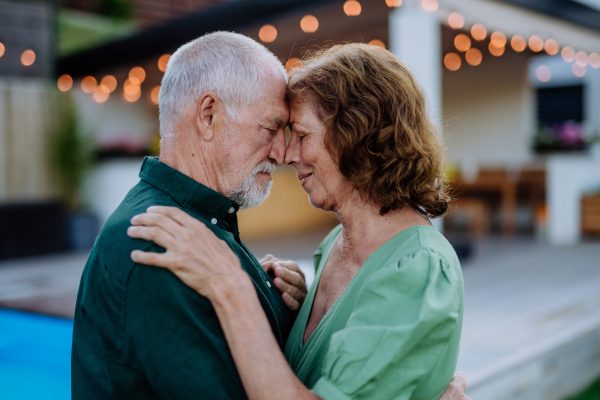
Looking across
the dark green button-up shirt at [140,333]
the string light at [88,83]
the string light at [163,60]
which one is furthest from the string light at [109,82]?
the dark green button-up shirt at [140,333]

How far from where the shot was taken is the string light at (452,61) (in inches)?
402

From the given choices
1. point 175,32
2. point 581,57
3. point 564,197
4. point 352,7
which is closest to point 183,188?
point 352,7

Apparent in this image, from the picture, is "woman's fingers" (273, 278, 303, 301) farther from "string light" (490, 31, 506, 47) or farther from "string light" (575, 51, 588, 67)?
"string light" (575, 51, 588, 67)

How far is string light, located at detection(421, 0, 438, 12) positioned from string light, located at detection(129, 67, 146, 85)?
247 inches

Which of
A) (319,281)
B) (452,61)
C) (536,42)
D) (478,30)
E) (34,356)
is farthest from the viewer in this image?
(452,61)

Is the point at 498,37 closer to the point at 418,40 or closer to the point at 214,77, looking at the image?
the point at 418,40

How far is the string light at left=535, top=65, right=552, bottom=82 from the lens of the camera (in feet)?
37.4

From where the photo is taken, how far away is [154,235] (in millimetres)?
1093

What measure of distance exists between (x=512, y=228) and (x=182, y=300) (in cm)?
969

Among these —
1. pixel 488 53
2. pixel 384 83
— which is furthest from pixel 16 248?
pixel 488 53

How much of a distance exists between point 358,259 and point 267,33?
7123 mm

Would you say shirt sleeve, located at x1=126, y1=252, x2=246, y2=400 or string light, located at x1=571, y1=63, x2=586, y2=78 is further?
string light, located at x1=571, y1=63, x2=586, y2=78

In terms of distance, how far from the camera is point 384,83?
4.47 ft

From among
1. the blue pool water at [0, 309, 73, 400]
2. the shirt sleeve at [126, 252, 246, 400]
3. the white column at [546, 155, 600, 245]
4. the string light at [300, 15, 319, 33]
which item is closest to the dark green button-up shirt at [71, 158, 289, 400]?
the shirt sleeve at [126, 252, 246, 400]
